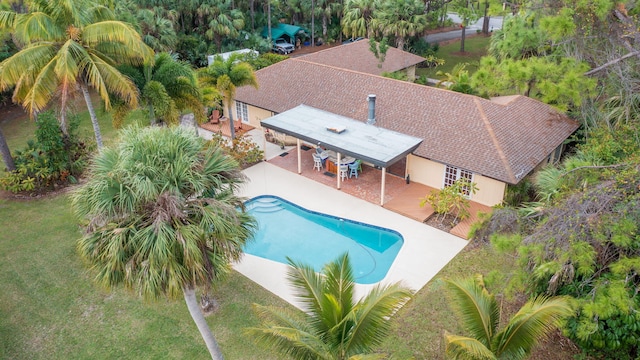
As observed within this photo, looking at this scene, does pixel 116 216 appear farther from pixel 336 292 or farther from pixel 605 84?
pixel 605 84

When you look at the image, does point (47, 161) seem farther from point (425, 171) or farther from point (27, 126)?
point (425, 171)

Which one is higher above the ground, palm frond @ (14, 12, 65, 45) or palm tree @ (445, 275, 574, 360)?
palm frond @ (14, 12, 65, 45)

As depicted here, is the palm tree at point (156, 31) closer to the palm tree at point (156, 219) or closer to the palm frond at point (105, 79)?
the palm frond at point (105, 79)

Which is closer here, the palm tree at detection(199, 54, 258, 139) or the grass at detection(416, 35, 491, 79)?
the palm tree at detection(199, 54, 258, 139)

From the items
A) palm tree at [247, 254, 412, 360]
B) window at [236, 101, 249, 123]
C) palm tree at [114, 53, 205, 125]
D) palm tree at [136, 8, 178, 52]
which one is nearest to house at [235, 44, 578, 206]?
window at [236, 101, 249, 123]

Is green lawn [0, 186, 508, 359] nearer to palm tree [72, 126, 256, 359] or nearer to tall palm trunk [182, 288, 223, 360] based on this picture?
tall palm trunk [182, 288, 223, 360]
